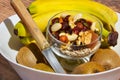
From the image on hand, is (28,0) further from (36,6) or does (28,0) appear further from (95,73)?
(95,73)

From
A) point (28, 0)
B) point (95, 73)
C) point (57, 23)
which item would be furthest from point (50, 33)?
point (28, 0)

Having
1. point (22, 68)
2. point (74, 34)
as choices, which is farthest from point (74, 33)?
point (22, 68)

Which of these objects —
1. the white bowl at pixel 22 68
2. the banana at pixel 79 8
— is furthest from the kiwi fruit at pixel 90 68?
the banana at pixel 79 8

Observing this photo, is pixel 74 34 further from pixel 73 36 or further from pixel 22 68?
pixel 22 68

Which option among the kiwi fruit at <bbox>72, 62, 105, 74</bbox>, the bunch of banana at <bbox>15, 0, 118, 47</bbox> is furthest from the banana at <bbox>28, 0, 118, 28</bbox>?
the kiwi fruit at <bbox>72, 62, 105, 74</bbox>

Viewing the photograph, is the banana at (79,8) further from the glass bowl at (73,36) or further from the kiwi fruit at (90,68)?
the kiwi fruit at (90,68)

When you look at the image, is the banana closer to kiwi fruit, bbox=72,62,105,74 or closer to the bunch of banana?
the bunch of banana
